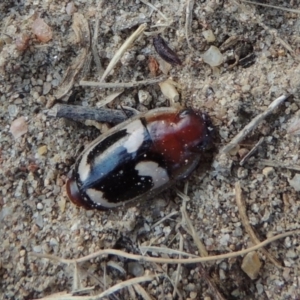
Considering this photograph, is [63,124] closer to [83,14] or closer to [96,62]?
[96,62]

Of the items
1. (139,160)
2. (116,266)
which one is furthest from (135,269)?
(139,160)

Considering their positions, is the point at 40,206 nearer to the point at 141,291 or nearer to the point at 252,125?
the point at 141,291

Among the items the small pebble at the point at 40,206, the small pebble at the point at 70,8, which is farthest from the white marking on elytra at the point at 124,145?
the small pebble at the point at 70,8

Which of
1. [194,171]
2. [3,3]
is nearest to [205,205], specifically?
[194,171]

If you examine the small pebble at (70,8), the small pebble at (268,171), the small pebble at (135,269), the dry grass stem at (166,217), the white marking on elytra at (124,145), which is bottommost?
the small pebble at (135,269)

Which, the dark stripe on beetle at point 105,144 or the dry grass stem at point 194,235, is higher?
the dark stripe on beetle at point 105,144

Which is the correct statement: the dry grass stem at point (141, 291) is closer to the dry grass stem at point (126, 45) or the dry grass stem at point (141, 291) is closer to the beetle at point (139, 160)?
the beetle at point (139, 160)

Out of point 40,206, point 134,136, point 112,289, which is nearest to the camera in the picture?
point 112,289
